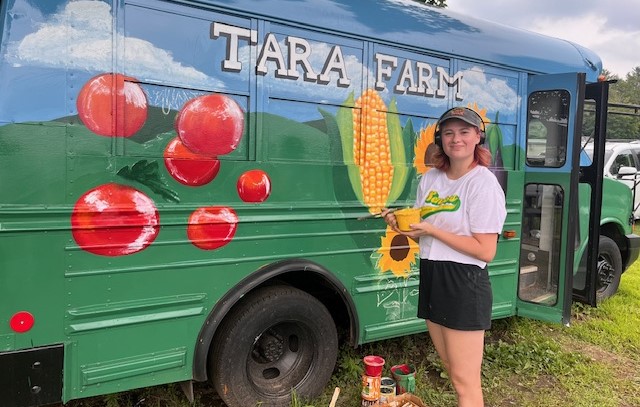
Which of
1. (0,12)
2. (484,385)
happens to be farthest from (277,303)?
(0,12)

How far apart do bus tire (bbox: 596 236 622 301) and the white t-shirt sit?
401cm

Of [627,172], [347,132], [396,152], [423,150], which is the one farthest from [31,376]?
[627,172]

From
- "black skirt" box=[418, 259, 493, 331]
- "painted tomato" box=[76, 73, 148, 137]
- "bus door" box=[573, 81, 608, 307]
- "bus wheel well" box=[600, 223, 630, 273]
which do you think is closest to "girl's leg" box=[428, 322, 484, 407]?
"black skirt" box=[418, 259, 493, 331]

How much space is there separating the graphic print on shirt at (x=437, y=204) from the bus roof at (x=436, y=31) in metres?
1.23

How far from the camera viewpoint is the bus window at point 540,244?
4328 millimetres

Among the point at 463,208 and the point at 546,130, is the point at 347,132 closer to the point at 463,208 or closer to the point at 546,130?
the point at 463,208

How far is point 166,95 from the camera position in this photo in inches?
104

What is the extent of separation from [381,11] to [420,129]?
2.66 ft

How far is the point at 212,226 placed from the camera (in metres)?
2.80

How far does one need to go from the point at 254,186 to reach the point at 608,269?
4.68m

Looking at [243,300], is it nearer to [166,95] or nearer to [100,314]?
[100,314]

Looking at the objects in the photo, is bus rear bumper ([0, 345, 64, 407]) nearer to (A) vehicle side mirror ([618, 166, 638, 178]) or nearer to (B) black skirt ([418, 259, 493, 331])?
(B) black skirt ([418, 259, 493, 331])

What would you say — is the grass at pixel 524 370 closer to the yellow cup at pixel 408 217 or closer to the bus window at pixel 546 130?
the yellow cup at pixel 408 217

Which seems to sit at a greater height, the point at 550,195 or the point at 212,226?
the point at 550,195
